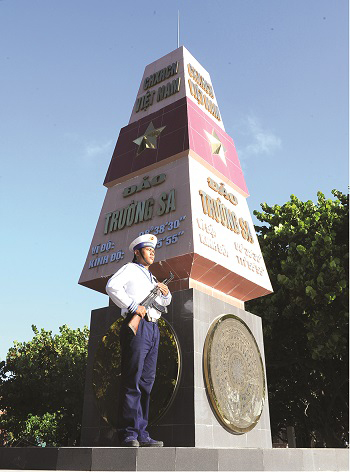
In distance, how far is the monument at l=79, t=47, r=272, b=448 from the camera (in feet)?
25.4

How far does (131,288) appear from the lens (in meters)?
6.92

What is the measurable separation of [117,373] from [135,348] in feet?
5.94

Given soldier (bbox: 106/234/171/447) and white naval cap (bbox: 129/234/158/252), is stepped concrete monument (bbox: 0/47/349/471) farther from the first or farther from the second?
white naval cap (bbox: 129/234/158/252)

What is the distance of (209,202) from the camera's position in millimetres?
9828

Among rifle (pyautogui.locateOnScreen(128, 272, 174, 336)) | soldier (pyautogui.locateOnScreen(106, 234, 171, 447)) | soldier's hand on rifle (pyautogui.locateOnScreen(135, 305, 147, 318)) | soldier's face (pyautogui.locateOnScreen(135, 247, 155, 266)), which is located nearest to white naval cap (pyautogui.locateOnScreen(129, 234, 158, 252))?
soldier's face (pyautogui.locateOnScreen(135, 247, 155, 266))

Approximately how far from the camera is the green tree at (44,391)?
969 inches

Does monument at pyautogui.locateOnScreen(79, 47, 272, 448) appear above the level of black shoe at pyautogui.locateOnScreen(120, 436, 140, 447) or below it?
above

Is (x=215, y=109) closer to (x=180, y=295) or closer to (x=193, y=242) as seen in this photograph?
(x=193, y=242)

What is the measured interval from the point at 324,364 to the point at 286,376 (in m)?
2.19

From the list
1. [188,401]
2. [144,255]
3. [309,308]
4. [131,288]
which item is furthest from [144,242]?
[309,308]

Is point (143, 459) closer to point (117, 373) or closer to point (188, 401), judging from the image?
point (188, 401)

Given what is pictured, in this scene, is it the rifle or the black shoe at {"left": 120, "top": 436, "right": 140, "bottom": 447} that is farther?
the rifle

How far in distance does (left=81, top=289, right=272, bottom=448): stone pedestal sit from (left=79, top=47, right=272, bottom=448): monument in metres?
0.02

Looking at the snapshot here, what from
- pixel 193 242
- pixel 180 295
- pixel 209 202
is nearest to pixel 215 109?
pixel 209 202
